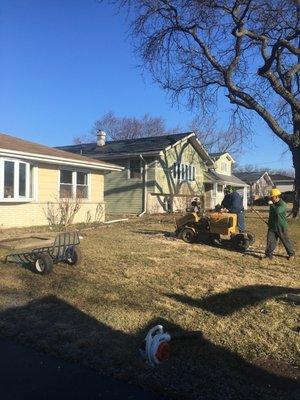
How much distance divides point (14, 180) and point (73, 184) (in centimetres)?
399

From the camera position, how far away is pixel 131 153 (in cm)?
2877

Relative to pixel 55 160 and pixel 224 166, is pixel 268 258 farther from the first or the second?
pixel 224 166

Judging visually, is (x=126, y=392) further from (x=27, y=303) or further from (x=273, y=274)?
(x=273, y=274)

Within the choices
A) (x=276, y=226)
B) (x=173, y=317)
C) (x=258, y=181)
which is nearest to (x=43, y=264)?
(x=173, y=317)

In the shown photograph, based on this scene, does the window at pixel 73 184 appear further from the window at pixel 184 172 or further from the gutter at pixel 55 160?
the window at pixel 184 172

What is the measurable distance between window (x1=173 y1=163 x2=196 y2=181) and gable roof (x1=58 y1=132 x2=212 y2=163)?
5.56 feet

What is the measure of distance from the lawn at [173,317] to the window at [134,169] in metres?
18.5

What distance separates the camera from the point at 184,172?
33.2 metres

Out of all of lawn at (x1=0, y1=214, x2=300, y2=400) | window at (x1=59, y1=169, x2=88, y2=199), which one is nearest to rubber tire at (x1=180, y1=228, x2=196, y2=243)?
lawn at (x1=0, y1=214, x2=300, y2=400)

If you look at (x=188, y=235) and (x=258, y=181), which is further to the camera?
(x=258, y=181)

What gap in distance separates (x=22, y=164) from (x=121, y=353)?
1362 cm

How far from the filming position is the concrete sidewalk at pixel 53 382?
4.15 meters

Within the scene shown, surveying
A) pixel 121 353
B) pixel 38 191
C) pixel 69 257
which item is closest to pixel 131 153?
pixel 38 191

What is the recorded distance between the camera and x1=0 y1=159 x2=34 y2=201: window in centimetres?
1675
